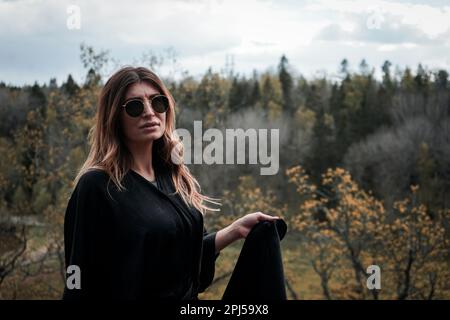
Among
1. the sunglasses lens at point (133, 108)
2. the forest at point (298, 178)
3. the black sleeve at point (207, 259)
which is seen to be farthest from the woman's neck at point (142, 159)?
the forest at point (298, 178)

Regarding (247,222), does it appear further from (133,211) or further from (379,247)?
(379,247)

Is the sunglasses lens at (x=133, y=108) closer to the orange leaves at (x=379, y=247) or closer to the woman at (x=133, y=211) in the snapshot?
the woman at (x=133, y=211)

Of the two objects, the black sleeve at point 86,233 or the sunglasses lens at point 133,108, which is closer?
the black sleeve at point 86,233

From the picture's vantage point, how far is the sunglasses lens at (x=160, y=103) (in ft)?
7.11

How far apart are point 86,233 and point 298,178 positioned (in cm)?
1151

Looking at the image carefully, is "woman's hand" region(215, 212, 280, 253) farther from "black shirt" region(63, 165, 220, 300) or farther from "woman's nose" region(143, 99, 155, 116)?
"woman's nose" region(143, 99, 155, 116)

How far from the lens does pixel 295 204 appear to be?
1297cm

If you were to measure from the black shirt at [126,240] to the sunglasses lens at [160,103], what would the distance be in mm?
247
